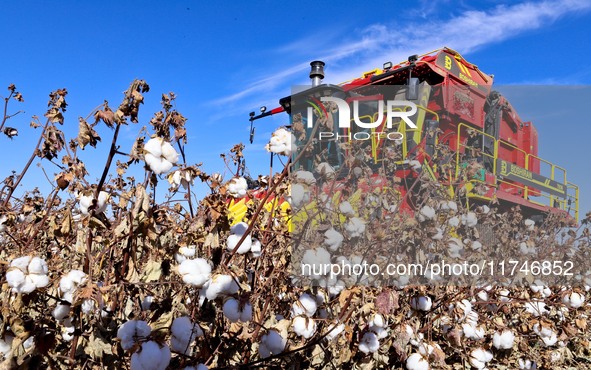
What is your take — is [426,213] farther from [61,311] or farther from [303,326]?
[61,311]

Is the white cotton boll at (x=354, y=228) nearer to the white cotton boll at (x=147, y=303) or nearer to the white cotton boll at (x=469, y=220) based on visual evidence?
the white cotton boll at (x=147, y=303)

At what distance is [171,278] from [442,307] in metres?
2.05

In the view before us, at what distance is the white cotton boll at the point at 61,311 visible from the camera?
5.21 feet

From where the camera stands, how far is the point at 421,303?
300 cm

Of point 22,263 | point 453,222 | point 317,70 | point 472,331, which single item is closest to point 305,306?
point 22,263

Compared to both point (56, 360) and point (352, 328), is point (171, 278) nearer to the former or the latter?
point (56, 360)

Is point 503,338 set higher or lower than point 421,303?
lower

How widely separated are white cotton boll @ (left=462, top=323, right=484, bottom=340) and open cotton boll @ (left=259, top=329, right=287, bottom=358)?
1.72m

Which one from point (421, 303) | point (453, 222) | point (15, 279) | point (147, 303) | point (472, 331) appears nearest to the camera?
point (15, 279)

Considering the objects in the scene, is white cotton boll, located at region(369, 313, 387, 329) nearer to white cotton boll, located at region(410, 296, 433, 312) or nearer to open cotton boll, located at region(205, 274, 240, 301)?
white cotton boll, located at region(410, 296, 433, 312)

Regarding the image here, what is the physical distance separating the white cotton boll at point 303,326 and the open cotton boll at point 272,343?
0.18m

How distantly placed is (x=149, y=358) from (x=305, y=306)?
1002 mm

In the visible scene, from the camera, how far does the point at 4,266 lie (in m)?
1.84

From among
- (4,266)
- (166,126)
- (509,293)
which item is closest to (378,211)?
(509,293)
